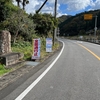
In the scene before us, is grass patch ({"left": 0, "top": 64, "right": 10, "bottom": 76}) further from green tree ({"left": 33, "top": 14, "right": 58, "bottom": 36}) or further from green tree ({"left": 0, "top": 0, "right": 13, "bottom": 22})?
green tree ({"left": 33, "top": 14, "right": 58, "bottom": 36})

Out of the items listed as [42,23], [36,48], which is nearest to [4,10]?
[36,48]

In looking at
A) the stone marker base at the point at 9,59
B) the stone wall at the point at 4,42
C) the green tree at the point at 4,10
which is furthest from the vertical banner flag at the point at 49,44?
the stone wall at the point at 4,42

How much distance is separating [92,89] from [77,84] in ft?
2.46

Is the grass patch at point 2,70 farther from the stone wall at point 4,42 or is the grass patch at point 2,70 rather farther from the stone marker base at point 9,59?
the stone wall at point 4,42

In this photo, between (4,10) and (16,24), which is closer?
(16,24)

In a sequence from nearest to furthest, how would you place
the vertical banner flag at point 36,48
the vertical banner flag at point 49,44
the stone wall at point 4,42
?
the stone wall at point 4,42
the vertical banner flag at point 36,48
the vertical banner flag at point 49,44

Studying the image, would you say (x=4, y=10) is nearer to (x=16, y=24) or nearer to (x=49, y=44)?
(x=16, y=24)

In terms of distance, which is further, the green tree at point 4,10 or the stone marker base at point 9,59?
the green tree at point 4,10

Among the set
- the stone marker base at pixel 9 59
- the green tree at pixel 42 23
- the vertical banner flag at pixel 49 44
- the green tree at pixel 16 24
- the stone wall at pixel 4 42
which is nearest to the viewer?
the stone marker base at pixel 9 59

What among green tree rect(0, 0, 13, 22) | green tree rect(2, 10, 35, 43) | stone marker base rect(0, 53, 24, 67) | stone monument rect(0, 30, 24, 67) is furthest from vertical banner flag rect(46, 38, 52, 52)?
stone monument rect(0, 30, 24, 67)

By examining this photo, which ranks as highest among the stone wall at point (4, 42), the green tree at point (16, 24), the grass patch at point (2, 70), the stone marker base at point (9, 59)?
the green tree at point (16, 24)

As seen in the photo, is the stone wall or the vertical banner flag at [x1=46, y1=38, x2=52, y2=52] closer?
the stone wall

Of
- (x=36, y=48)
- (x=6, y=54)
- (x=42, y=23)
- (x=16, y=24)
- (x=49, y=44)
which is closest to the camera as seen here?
(x=6, y=54)

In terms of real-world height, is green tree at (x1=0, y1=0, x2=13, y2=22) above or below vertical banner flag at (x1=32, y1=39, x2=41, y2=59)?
above
